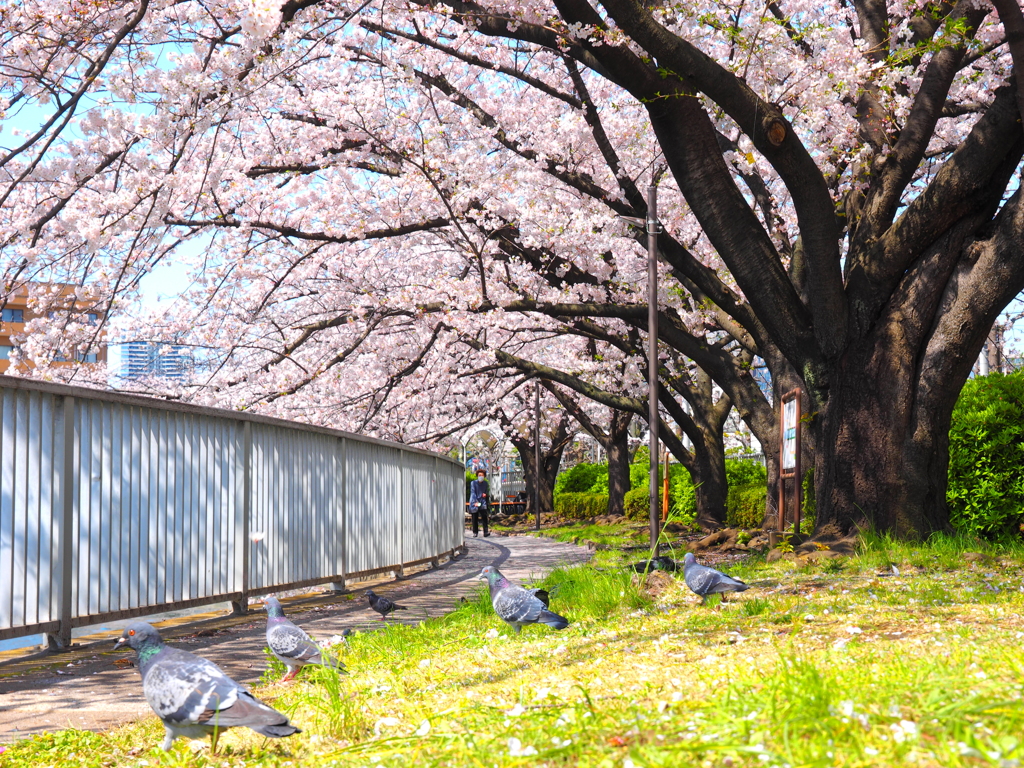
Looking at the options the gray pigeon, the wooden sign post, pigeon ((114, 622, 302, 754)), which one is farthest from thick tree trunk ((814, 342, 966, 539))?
pigeon ((114, 622, 302, 754))

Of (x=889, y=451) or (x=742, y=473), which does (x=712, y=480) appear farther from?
(x=889, y=451)

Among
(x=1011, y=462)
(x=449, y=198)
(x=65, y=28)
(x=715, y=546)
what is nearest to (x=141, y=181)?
(x=65, y=28)

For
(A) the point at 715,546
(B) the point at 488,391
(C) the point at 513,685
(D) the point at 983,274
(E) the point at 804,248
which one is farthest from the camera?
(B) the point at 488,391

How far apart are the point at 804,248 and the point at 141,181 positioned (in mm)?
6482

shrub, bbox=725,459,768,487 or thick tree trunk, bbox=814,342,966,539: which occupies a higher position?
thick tree trunk, bbox=814,342,966,539

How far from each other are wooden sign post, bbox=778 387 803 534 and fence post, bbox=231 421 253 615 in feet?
19.9

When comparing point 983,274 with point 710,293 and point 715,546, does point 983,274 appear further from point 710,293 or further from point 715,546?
point 715,546

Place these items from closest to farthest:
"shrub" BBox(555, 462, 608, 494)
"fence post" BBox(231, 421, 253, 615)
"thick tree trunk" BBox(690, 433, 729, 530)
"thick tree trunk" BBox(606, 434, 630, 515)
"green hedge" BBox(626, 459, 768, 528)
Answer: "fence post" BBox(231, 421, 253, 615) < "thick tree trunk" BBox(690, 433, 729, 530) < "green hedge" BBox(626, 459, 768, 528) < "thick tree trunk" BBox(606, 434, 630, 515) < "shrub" BBox(555, 462, 608, 494)

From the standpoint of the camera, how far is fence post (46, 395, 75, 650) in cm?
635

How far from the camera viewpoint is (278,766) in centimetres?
346

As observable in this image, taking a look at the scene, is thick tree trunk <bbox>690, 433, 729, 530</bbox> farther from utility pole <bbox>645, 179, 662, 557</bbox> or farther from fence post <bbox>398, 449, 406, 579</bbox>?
utility pole <bbox>645, 179, 662, 557</bbox>

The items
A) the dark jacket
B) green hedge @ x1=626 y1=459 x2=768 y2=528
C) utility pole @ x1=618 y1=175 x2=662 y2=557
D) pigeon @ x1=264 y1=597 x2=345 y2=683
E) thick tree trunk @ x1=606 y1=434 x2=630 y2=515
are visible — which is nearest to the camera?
pigeon @ x1=264 y1=597 x2=345 y2=683

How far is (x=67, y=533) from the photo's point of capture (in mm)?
6402

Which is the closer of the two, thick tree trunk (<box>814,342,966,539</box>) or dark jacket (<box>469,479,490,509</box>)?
thick tree trunk (<box>814,342,966,539</box>)
